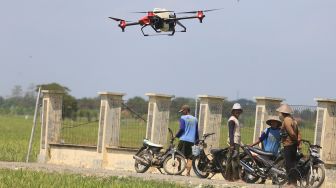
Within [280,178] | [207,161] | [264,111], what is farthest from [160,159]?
[280,178]

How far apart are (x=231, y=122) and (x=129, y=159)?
20.1 ft

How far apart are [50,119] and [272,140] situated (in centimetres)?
1007

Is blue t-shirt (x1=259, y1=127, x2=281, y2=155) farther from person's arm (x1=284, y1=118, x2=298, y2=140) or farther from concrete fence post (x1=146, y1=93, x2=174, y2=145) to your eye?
concrete fence post (x1=146, y1=93, x2=174, y2=145)

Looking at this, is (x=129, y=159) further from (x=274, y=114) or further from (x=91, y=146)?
(x=274, y=114)

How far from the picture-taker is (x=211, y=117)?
69.5ft

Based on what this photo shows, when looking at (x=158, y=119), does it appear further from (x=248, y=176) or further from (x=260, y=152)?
(x=260, y=152)

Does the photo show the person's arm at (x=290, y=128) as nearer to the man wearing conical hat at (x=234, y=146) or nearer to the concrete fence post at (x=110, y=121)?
the man wearing conical hat at (x=234, y=146)

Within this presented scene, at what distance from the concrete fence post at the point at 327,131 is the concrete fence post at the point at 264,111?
145cm

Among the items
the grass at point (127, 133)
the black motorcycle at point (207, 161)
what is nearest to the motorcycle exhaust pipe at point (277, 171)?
the black motorcycle at point (207, 161)

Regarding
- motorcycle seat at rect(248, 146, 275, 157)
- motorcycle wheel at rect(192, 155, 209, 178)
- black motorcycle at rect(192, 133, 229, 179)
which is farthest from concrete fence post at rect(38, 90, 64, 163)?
motorcycle seat at rect(248, 146, 275, 157)

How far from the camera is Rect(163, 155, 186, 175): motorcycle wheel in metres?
19.4

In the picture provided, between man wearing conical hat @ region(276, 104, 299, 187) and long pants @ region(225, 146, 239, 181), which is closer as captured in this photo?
man wearing conical hat @ region(276, 104, 299, 187)

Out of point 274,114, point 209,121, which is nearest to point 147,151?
point 209,121

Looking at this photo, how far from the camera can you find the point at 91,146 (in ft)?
79.4
